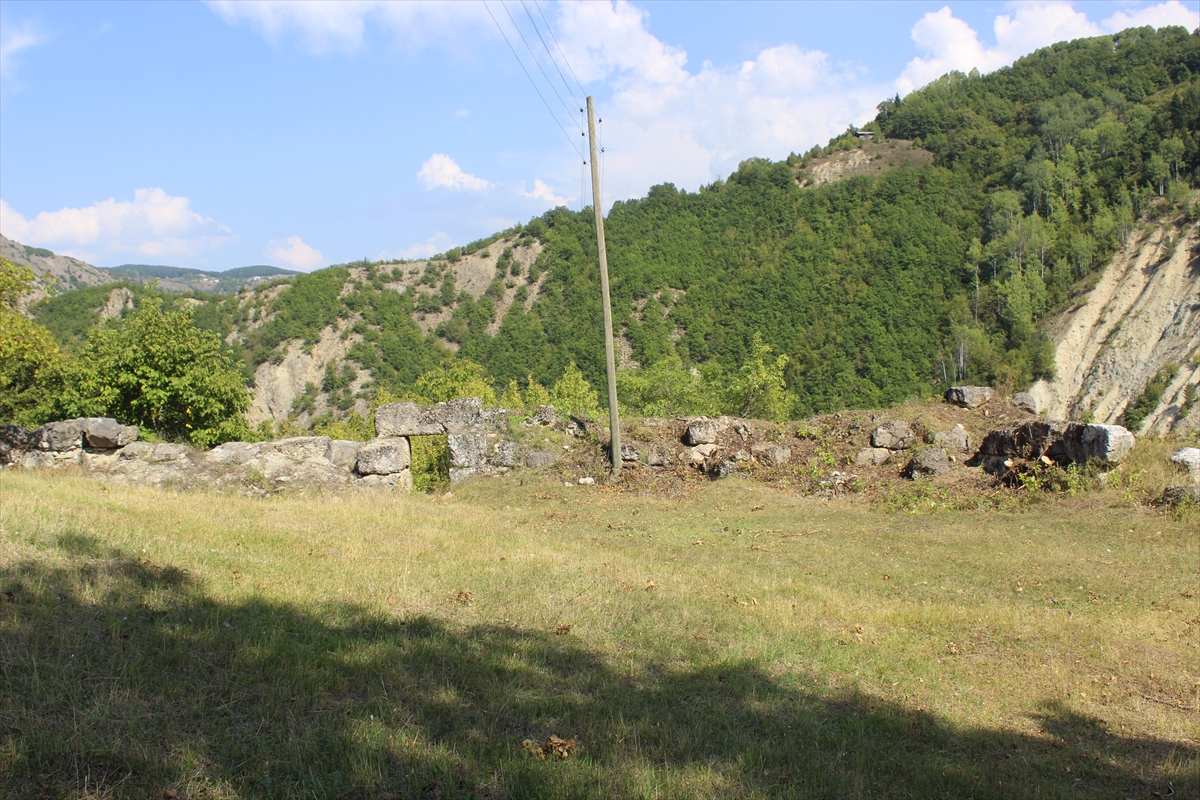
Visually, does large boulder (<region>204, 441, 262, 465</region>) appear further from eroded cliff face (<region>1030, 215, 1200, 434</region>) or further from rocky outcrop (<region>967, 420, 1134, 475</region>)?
eroded cliff face (<region>1030, 215, 1200, 434</region>)

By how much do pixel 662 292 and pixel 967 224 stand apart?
37217 mm

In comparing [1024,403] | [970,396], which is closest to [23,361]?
[970,396]

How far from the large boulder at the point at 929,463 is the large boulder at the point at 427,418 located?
10.0 m

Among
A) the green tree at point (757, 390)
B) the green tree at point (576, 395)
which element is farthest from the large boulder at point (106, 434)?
the green tree at point (576, 395)

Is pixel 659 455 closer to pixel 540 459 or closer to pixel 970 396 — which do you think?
pixel 540 459

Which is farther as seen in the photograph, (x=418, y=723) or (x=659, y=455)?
(x=659, y=455)

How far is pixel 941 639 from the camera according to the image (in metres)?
6.46

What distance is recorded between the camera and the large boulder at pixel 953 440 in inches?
621

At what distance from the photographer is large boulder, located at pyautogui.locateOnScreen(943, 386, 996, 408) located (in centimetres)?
1784

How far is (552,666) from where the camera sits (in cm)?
508

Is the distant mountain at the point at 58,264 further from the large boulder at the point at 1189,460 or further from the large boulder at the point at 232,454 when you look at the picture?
the large boulder at the point at 1189,460

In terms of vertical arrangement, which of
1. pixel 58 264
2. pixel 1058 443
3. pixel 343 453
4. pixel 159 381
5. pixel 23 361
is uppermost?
pixel 58 264

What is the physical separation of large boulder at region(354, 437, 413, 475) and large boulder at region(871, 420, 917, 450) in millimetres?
10706

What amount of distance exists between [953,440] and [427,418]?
40.3 ft
